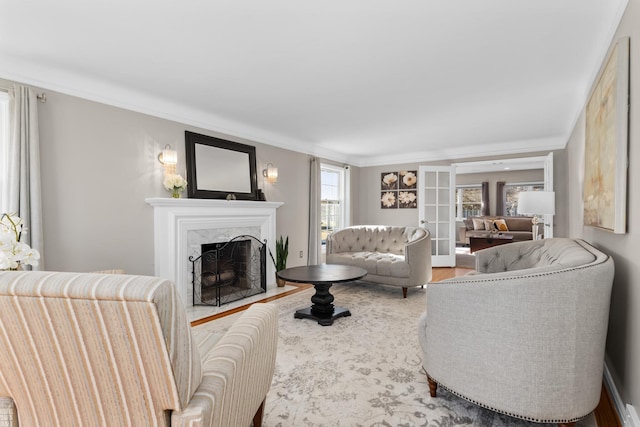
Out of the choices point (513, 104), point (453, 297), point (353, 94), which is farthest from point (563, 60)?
point (453, 297)

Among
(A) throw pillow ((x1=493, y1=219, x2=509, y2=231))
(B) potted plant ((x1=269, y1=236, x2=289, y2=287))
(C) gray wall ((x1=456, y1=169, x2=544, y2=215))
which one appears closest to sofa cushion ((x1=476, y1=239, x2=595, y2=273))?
(B) potted plant ((x1=269, y1=236, x2=289, y2=287))

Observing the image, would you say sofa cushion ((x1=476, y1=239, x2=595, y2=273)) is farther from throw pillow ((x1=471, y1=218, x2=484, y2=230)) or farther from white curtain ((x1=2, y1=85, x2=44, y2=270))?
throw pillow ((x1=471, y1=218, x2=484, y2=230))

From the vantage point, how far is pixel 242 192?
15.0ft

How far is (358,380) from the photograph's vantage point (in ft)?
7.14

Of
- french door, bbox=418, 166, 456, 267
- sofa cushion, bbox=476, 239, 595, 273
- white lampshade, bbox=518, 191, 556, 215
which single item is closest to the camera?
sofa cushion, bbox=476, 239, 595, 273

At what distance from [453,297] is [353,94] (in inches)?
93.5

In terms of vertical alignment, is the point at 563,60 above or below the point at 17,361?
above

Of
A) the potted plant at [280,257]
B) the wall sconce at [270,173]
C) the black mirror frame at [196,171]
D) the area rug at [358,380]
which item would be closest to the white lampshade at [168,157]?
the black mirror frame at [196,171]

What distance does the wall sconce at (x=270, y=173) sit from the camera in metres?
4.93

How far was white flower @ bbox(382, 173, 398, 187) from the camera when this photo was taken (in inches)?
272

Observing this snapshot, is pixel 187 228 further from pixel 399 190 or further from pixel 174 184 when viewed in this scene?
pixel 399 190

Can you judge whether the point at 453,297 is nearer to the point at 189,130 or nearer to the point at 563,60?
the point at 563,60

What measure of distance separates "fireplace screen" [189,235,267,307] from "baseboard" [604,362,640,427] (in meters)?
3.45

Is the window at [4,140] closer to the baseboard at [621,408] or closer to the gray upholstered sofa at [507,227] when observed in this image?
the baseboard at [621,408]
